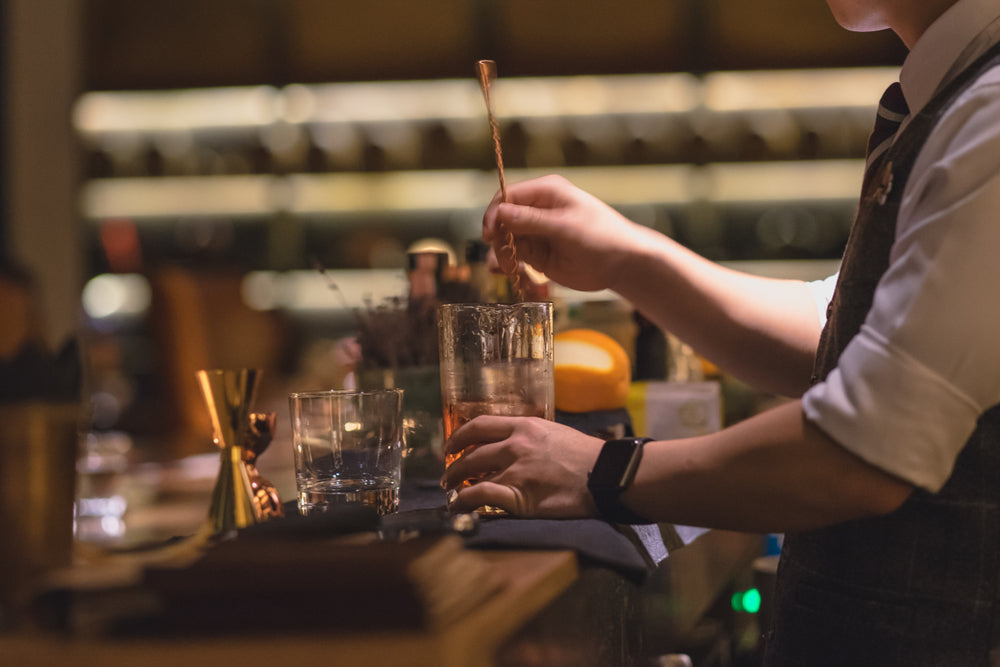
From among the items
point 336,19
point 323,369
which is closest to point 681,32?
point 336,19

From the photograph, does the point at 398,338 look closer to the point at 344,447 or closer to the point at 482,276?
the point at 482,276

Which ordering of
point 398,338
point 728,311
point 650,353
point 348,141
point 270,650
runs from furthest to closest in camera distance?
point 348,141, point 650,353, point 398,338, point 728,311, point 270,650

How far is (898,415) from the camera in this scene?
750 millimetres

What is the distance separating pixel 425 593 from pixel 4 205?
4.46m

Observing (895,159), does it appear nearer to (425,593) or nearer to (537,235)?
(537,235)

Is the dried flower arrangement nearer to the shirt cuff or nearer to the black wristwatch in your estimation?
the black wristwatch

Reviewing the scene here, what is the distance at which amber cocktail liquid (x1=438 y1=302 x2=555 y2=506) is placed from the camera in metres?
0.98

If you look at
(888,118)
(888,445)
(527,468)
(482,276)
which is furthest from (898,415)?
(482,276)

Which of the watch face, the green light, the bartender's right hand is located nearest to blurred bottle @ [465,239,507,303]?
the bartender's right hand

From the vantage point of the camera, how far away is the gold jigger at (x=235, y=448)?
945 millimetres

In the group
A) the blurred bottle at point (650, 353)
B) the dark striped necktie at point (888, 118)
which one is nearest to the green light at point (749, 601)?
the blurred bottle at point (650, 353)

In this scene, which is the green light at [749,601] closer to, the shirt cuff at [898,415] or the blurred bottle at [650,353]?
the blurred bottle at [650,353]

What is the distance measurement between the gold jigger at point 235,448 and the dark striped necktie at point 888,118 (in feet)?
2.40

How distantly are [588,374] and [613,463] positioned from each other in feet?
1.45
